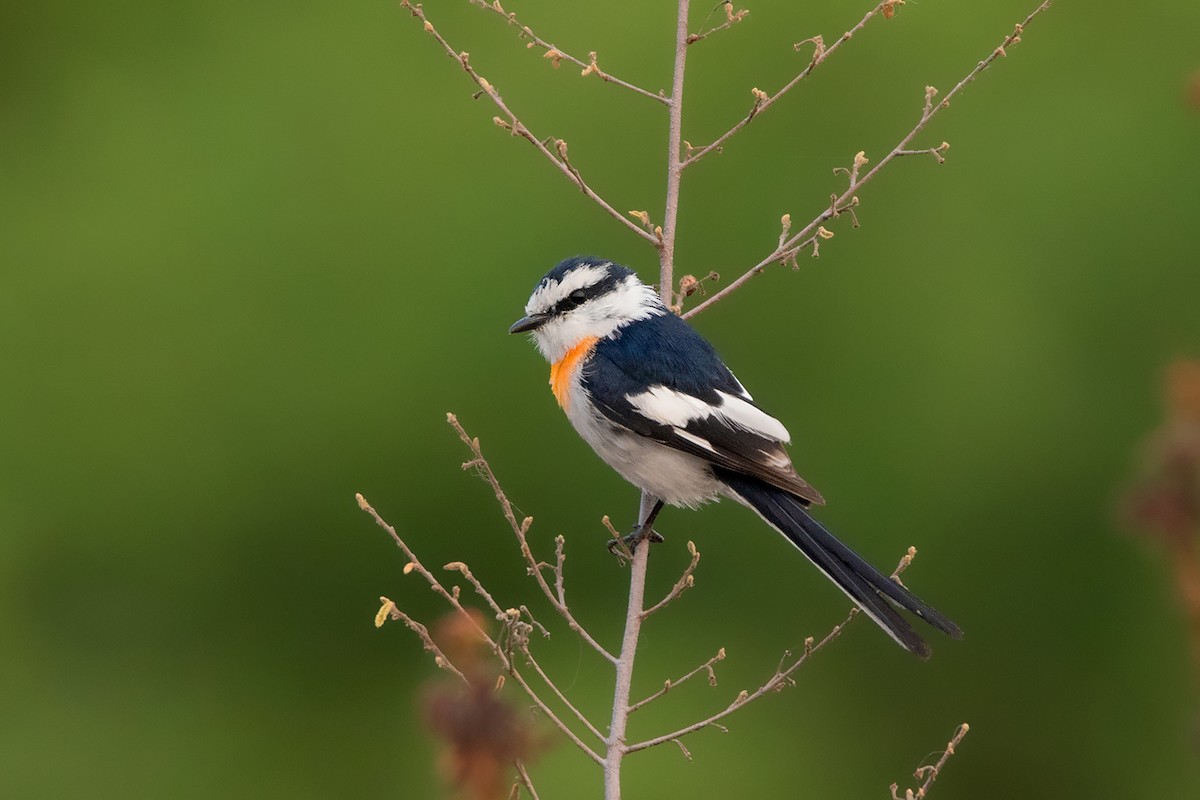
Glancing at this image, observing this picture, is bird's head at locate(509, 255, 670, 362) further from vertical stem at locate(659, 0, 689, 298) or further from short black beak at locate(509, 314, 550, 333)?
vertical stem at locate(659, 0, 689, 298)

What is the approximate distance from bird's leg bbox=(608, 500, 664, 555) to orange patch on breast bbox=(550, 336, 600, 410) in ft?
0.97

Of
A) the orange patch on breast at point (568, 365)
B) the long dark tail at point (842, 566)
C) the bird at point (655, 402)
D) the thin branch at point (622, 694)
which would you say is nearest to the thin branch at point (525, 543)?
the thin branch at point (622, 694)

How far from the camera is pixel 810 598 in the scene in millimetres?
4988

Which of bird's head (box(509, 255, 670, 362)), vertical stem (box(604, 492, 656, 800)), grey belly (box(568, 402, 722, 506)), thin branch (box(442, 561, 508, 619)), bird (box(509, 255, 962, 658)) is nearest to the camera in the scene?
thin branch (box(442, 561, 508, 619))

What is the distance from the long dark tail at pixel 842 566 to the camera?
7.32ft

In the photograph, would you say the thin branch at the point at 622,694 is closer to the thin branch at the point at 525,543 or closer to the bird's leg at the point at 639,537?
the thin branch at the point at 525,543

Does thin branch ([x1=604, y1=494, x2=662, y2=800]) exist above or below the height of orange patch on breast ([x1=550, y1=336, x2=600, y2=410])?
below

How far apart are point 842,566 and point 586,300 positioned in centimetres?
84

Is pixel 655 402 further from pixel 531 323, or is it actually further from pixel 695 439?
pixel 531 323

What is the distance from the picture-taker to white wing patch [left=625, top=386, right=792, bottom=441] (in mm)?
2795

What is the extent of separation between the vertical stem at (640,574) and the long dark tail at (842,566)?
0.81ft

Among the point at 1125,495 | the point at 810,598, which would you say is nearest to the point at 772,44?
the point at 810,598

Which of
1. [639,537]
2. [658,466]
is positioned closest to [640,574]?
[639,537]

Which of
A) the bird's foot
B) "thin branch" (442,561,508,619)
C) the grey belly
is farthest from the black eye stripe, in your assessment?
"thin branch" (442,561,508,619)
